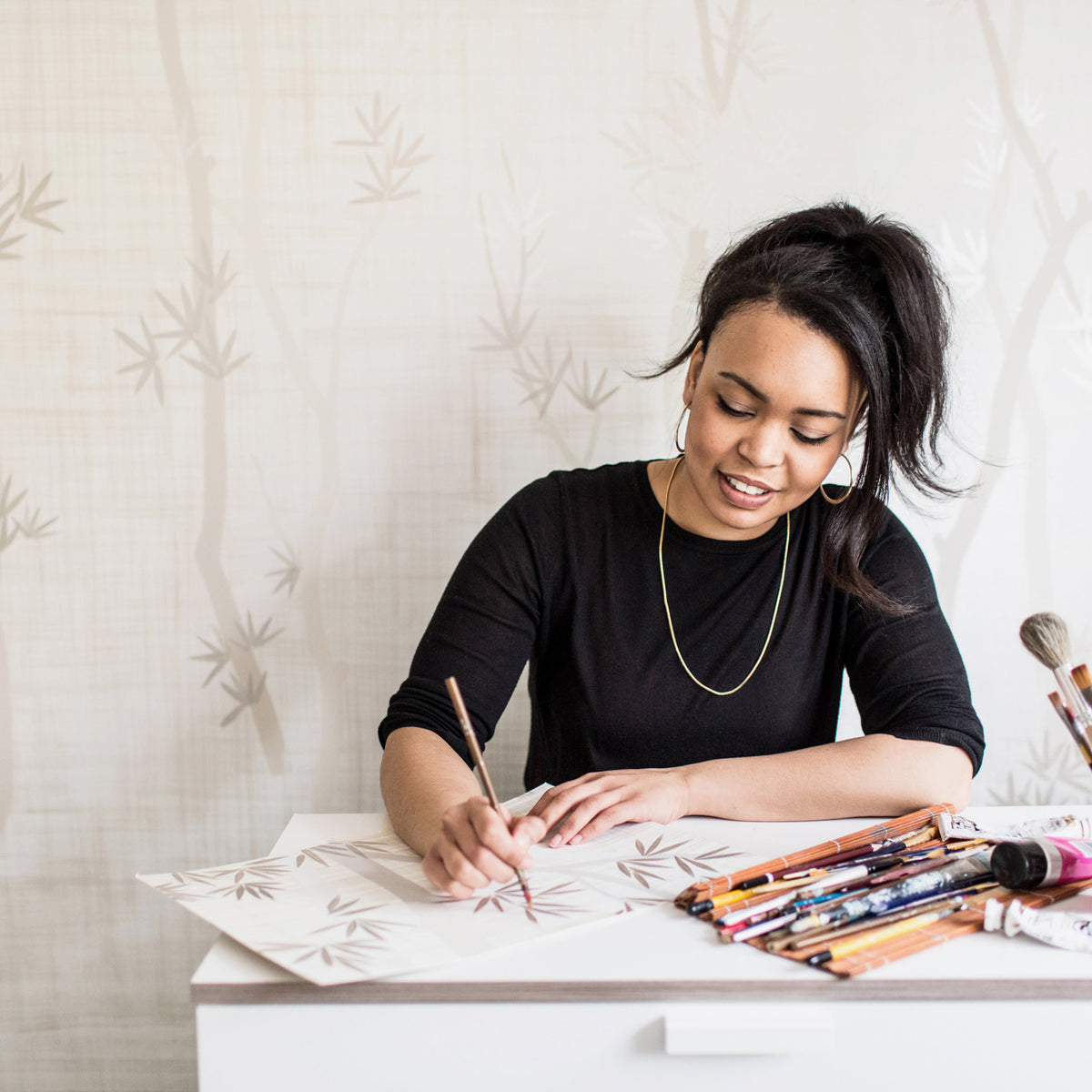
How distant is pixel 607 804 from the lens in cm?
88

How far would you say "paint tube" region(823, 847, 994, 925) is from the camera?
0.67 meters

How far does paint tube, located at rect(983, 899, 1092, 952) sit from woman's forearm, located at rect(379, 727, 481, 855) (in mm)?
420

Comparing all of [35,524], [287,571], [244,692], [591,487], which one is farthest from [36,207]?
[591,487]

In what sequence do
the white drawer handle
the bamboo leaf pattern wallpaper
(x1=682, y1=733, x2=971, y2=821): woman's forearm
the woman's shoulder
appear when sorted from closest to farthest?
1. the white drawer handle
2. (x1=682, y1=733, x2=971, y2=821): woman's forearm
3. the woman's shoulder
4. the bamboo leaf pattern wallpaper

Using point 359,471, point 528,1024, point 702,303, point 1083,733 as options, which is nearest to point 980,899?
point 1083,733

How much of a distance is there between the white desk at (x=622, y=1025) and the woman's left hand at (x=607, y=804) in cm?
24

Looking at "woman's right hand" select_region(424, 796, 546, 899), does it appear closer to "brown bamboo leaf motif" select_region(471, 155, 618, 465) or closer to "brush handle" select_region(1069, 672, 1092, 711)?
"brush handle" select_region(1069, 672, 1092, 711)

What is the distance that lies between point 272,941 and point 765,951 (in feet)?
1.05

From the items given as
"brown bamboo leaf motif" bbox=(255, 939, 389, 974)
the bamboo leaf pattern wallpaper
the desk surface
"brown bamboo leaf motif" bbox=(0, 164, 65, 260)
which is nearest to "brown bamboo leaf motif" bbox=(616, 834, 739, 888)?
the desk surface

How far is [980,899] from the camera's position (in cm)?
71

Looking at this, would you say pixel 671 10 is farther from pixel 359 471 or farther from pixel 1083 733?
pixel 1083 733

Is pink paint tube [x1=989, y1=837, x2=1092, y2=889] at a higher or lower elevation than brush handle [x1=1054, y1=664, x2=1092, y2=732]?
lower

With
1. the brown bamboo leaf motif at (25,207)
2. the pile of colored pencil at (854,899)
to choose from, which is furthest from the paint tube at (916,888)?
the brown bamboo leaf motif at (25,207)

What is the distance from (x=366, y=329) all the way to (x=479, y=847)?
0.77 m
